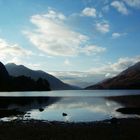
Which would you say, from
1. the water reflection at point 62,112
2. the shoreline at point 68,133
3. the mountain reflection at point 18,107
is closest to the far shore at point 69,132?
the shoreline at point 68,133

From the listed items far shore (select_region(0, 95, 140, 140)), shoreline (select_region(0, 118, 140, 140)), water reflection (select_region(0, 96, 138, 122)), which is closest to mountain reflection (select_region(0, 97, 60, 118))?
water reflection (select_region(0, 96, 138, 122))

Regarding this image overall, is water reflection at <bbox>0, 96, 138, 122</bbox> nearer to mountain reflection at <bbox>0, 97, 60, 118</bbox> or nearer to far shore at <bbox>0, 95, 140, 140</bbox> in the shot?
mountain reflection at <bbox>0, 97, 60, 118</bbox>

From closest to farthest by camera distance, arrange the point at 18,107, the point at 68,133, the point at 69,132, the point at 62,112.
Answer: the point at 68,133, the point at 69,132, the point at 62,112, the point at 18,107

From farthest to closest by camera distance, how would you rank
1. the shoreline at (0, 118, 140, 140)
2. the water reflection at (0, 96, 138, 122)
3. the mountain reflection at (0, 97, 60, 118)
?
the mountain reflection at (0, 97, 60, 118)
the water reflection at (0, 96, 138, 122)
the shoreline at (0, 118, 140, 140)

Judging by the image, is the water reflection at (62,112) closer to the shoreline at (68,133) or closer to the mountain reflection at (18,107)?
the mountain reflection at (18,107)

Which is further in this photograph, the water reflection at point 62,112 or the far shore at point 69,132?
the water reflection at point 62,112

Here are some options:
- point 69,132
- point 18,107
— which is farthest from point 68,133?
point 18,107

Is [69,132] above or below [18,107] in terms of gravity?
below

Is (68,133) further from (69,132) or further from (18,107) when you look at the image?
(18,107)

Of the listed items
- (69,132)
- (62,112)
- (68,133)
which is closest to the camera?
(68,133)

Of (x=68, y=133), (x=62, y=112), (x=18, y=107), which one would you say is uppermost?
(x=18, y=107)

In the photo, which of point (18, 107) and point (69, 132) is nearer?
point (69, 132)

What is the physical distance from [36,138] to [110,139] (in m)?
8.25

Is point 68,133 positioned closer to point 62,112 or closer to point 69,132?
point 69,132
